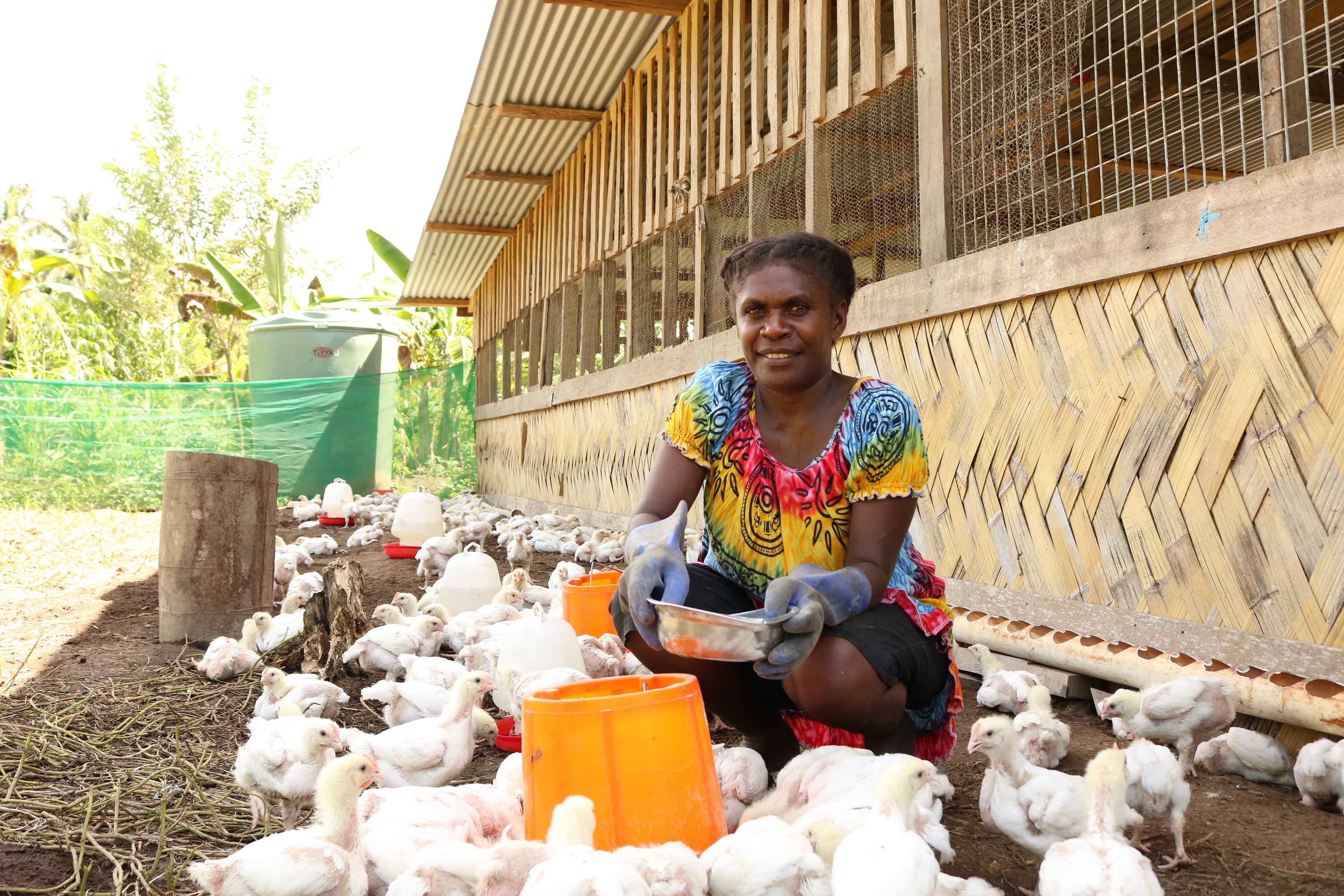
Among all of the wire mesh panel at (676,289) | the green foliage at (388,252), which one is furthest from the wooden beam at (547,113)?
the green foliage at (388,252)

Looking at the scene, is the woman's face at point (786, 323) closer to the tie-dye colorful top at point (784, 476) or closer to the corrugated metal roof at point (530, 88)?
the tie-dye colorful top at point (784, 476)

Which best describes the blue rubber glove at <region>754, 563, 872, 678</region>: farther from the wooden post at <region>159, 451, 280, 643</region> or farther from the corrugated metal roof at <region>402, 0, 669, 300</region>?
the corrugated metal roof at <region>402, 0, 669, 300</region>

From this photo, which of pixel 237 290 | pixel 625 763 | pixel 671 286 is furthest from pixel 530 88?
pixel 237 290

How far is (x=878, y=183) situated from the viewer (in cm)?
492

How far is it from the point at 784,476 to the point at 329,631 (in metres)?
2.67

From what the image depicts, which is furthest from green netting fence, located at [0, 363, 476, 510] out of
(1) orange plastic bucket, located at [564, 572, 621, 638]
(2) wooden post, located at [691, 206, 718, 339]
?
(1) orange plastic bucket, located at [564, 572, 621, 638]

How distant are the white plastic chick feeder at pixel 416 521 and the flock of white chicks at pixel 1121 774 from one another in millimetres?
5830

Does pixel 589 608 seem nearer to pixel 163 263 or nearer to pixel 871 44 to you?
pixel 871 44

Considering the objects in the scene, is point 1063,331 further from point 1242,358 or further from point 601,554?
point 601,554

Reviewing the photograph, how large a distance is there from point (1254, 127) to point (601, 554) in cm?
464

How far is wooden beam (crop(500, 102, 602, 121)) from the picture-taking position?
29.4 ft

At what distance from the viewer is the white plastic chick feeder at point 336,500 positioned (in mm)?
11281

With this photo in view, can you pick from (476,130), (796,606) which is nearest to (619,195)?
(476,130)

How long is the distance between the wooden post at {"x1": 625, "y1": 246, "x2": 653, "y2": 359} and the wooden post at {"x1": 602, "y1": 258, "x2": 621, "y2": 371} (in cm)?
69
